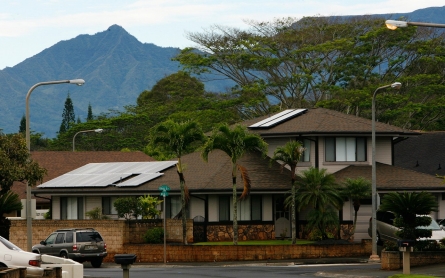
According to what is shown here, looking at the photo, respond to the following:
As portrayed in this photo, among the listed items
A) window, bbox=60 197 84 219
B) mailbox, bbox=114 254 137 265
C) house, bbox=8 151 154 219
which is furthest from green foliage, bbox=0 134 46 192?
house, bbox=8 151 154 219

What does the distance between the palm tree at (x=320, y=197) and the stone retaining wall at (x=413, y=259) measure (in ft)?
31.0

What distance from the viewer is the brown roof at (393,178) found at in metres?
51.1

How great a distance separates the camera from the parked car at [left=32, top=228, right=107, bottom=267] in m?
43.1

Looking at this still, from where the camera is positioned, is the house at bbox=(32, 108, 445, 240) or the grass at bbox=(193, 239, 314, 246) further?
the house at bbox=(32, 108, 445, 240)

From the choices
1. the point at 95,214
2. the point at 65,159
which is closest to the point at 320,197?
the point at 95,214

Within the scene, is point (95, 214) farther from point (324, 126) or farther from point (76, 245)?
point (324, 126)

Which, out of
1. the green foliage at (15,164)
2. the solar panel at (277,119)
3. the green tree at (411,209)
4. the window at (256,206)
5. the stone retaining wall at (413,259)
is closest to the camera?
the stone retaining wall at (413,259)

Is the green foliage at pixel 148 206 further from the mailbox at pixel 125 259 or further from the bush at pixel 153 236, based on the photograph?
the mailbox at pixel 125 259

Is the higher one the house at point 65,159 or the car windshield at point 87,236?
the house at point 65,159

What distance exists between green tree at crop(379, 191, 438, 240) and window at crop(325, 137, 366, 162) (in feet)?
43.1

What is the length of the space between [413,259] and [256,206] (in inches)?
543

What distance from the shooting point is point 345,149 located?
2114 inches

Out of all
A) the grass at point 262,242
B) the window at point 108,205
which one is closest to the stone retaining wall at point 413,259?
the grass at point 262,242

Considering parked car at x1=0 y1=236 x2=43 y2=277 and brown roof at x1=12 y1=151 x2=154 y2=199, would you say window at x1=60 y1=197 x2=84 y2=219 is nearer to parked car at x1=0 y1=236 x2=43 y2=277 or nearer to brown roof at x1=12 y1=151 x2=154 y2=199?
brown roof at x1=12 y1=151 x2=154 y2=199
